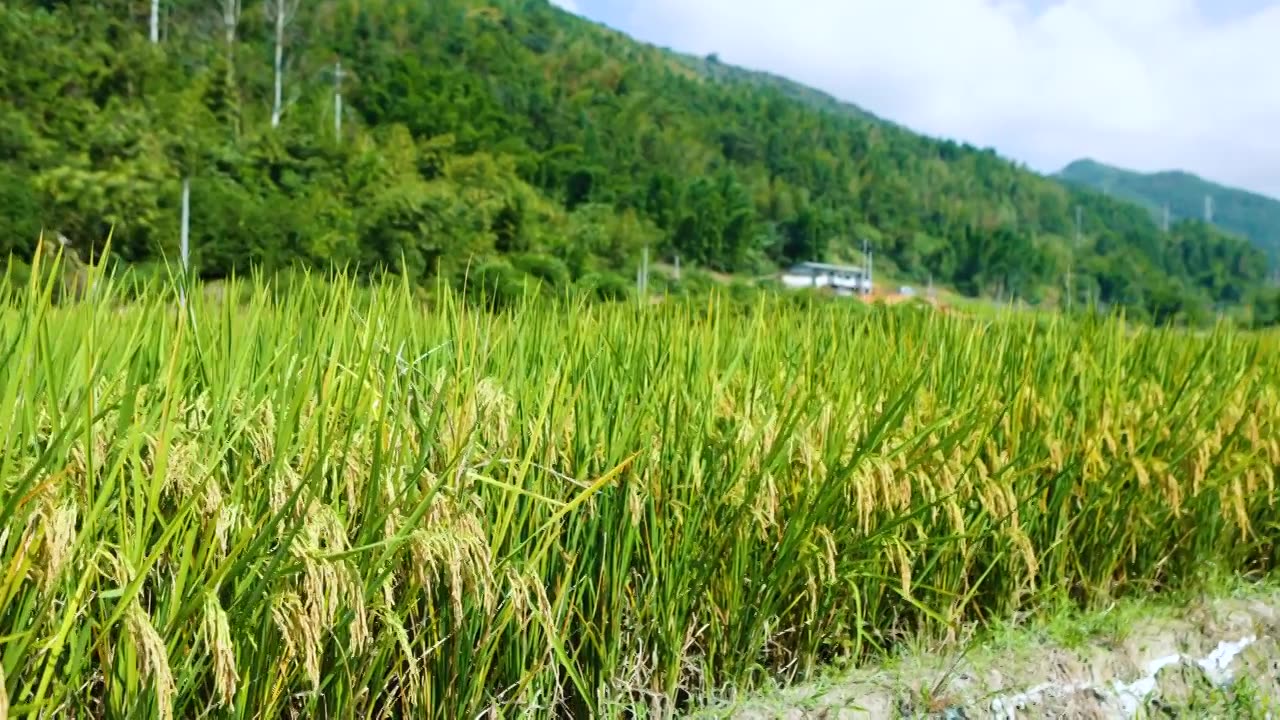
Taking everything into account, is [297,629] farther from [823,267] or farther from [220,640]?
[823,267]

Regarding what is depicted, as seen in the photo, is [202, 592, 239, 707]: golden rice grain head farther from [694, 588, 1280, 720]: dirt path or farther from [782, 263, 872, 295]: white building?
[782, 263, 872, 295]: white building

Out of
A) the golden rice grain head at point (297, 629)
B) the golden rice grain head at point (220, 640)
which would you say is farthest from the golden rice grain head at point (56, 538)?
the golden rice grain head at point (297, 629)

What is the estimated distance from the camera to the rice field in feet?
4.87

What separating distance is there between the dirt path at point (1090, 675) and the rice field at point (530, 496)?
0.44 ft

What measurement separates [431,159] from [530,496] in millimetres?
34903

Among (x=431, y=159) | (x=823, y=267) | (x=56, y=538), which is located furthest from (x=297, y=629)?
(x=823, y=267)

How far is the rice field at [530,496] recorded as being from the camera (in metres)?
1.48

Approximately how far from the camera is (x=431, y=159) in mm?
35250

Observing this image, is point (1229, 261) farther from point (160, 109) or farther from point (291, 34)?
point (160, 109)

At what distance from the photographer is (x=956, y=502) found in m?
2.62

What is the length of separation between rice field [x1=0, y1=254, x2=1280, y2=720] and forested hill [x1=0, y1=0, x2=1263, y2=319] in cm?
45

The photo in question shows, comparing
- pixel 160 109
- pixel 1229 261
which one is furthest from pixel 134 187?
pixel 1229 261

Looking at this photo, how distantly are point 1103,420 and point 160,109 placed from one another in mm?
29188

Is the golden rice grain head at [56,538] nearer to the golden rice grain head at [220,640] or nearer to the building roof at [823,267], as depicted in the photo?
the golden rice grain head at [220,640]
